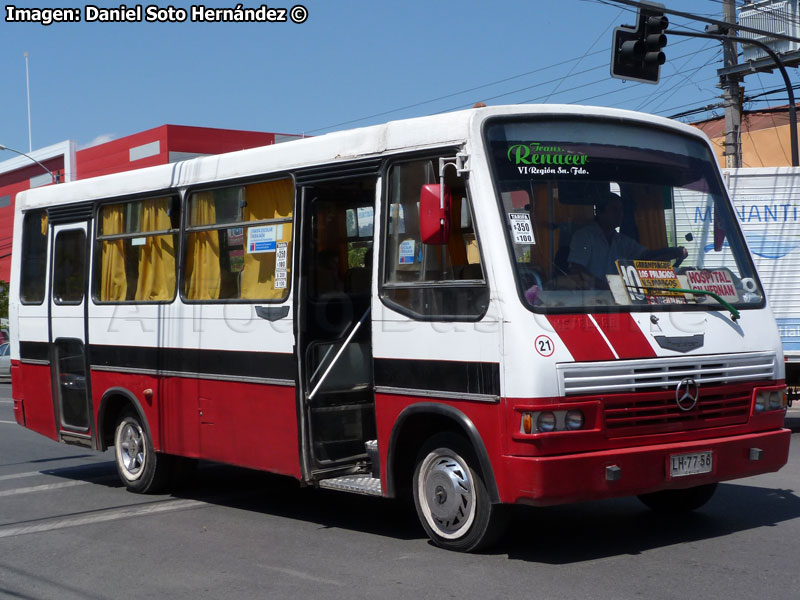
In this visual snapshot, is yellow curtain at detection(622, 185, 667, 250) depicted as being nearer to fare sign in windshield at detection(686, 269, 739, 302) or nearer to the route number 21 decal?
fare sign in windshield at detection(686, 269, 739, 302)

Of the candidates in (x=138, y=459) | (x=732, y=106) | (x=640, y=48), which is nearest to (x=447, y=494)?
(x=138, y=459)

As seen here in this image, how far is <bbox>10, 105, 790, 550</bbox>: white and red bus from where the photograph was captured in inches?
255

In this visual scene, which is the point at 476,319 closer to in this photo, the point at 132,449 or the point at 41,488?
the point at 132,449

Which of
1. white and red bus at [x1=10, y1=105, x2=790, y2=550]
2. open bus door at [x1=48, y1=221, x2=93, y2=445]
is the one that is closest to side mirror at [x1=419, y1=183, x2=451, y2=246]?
white and red bus at [x1=10, y1=105, x2=790, y2=550]

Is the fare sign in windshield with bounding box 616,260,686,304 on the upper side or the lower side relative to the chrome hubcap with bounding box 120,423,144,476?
upper

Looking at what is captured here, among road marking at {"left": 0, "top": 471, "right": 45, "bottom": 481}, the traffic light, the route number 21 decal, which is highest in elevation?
the traffic light

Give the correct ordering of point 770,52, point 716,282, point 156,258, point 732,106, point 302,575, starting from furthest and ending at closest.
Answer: point 732,106 → point 770,52 → point 156,258 → point 716,282 → point 302,575

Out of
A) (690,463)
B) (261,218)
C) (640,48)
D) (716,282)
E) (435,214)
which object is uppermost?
(640,48)

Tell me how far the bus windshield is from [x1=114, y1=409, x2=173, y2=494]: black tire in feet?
16.1

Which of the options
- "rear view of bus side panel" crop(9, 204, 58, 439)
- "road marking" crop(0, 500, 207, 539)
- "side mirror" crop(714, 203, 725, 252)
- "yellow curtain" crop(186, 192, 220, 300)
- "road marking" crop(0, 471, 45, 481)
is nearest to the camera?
"side mirror" crop(714, 203, 725, 252)

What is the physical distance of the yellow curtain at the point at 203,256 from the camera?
9.14 metres

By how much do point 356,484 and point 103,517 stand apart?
2591 millimetres

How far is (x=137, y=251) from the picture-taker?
1019cm

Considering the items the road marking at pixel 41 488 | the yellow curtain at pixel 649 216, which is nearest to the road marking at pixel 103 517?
the road marking at pixel 41 488
